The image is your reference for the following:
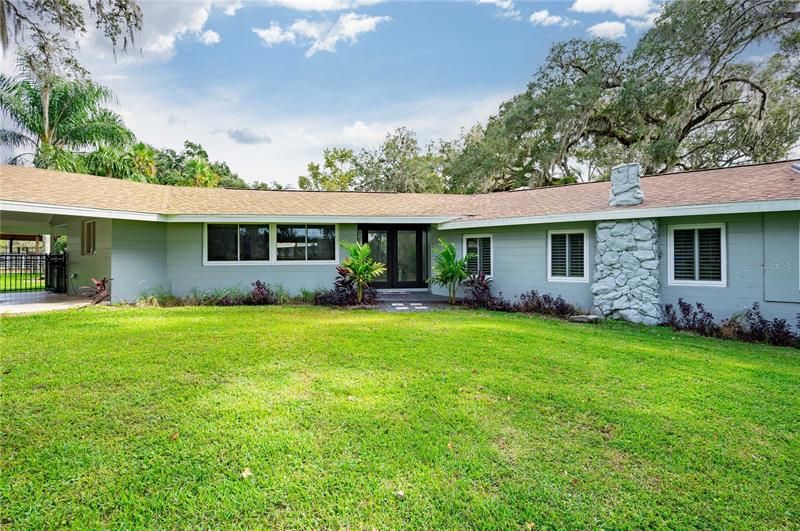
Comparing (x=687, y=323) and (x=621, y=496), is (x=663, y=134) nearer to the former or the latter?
(x=687, y=323)

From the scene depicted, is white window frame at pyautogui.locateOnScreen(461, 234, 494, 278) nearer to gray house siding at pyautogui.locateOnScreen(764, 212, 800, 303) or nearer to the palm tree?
gray house siding at pyautogui.locateOnScreen(764, 212, 800, 303)

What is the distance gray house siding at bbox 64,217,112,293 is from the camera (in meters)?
9.76

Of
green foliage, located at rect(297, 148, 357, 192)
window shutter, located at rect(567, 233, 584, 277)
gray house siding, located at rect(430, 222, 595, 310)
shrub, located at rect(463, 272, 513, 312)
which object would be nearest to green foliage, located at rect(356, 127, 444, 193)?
green foliage, located at rect(297, 148, 357, 192)

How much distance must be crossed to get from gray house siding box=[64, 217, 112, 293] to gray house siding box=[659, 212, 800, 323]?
43.3ft

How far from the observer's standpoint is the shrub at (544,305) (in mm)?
9156

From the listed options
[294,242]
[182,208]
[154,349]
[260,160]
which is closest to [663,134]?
[294,242]

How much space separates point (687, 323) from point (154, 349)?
30.5ft

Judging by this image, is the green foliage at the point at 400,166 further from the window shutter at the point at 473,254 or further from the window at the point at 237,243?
the window at the point at 237,243

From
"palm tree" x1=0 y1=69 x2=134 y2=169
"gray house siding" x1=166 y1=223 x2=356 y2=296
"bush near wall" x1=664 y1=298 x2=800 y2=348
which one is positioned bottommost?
"bush near wall" x1=664 y1=298 x2=800 y2=348

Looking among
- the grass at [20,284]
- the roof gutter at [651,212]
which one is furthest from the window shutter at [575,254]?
the grass at [20,284]

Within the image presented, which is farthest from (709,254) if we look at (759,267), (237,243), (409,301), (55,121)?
(55,121)

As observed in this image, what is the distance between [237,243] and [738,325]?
1140 cm

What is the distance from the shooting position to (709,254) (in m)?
7.80

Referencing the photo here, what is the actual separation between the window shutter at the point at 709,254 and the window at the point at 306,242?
8.68m
